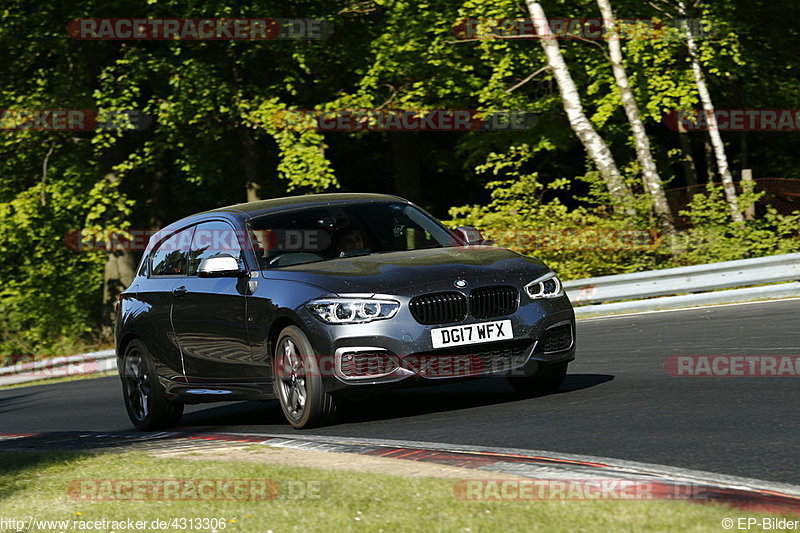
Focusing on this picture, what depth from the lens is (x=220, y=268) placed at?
9047 millimetres

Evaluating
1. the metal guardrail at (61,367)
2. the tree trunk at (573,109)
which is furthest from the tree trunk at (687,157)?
the metal guardrail at (61,367)

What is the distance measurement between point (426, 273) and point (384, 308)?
42cm

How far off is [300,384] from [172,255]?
2431 millimetres

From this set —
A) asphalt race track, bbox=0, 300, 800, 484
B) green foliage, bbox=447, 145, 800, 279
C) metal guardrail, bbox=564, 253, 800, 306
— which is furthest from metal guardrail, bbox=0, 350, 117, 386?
metal guardrail, bbox=564, 253, 800, 306

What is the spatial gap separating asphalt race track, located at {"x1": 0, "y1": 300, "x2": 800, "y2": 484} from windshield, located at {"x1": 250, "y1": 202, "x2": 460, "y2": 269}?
125 centimetres

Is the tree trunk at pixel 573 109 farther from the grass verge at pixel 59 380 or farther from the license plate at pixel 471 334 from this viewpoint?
the license plate at pixel 471 334

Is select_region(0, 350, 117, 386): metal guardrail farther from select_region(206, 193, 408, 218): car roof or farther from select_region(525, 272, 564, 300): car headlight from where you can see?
select_region(525, 272, 564, 300): car headlight

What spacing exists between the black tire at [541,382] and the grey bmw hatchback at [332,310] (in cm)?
1

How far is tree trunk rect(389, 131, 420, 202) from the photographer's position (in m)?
32.1

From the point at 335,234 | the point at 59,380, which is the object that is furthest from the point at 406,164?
the point at 335,234

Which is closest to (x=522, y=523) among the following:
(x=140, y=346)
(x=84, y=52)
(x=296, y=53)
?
(x=140, y=346)

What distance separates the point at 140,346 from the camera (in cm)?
1076

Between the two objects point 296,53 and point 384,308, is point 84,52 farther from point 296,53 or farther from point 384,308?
point 384,308

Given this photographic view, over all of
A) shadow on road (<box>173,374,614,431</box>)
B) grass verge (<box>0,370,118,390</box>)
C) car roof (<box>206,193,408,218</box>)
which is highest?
car roof (<box>206,193,408,218</box>)
